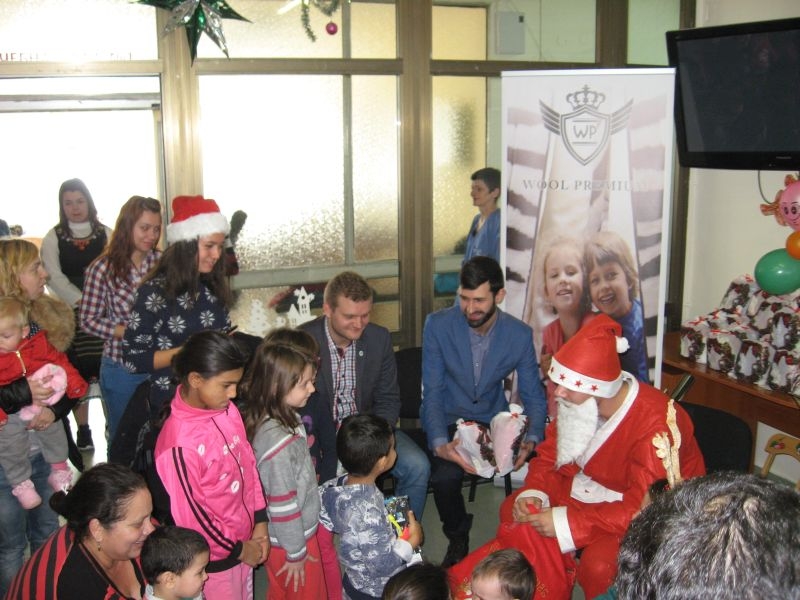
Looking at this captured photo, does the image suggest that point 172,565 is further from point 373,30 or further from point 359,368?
point 373,30

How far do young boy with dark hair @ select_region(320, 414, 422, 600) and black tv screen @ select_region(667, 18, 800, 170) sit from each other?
104 inches

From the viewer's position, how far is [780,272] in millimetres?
3908

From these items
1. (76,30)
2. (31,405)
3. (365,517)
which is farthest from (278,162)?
(365,517)

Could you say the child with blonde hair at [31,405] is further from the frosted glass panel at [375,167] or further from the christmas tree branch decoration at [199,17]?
the frosted glass panel at [375,167]

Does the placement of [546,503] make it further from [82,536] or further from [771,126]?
[771,126]

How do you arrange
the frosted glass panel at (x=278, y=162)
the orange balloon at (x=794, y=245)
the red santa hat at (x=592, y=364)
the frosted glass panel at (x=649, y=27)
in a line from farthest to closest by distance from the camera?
the frosted glass panel at (x=649, y=27)
the frosted glass panel at (x=278, y=162)
the orange balloon at (x=794, y=245)
the red santa hat at (x=592, y=364)

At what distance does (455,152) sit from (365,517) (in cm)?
278

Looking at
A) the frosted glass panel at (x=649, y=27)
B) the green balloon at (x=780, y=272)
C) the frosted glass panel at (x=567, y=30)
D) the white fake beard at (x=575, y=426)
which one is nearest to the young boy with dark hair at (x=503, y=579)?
the white fake beard at (x=575, y=426)

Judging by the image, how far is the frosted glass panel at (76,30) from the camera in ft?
12.9

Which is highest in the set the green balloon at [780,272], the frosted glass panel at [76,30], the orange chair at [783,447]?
the frosted glass panel at [76,30]

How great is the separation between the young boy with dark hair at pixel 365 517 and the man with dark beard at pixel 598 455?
484 millimetres

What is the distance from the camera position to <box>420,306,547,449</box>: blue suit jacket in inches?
145

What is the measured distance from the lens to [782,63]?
3.87 meters

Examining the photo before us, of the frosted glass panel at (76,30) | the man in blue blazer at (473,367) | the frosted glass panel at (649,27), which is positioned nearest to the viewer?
the man in blue blazer at (473,367)
